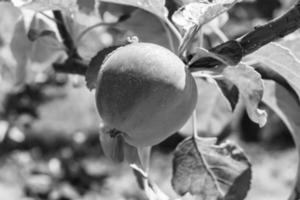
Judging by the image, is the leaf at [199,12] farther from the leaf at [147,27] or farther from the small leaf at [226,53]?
the leaf at [147,27]

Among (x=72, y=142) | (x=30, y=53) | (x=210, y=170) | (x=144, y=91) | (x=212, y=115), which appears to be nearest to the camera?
(x=144, y=91)

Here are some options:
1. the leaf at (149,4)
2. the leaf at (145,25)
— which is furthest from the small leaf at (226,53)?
the leaf at (145,25)

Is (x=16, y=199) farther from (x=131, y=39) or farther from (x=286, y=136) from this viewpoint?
(x=131, y=39)

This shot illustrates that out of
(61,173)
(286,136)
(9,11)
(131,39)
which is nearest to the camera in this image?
(131,39)

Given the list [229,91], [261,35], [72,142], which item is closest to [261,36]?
[261,35]

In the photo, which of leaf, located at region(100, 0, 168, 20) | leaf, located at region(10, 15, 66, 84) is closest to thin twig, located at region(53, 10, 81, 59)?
leaf, located at region(10, 15, 66, 84)

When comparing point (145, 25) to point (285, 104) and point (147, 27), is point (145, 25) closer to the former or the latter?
point (147, 27)

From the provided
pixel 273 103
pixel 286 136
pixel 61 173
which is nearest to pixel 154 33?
pixel 273 103

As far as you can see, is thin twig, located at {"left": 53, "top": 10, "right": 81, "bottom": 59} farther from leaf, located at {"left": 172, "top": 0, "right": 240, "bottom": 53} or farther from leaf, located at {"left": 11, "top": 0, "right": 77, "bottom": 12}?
leaf, located at {"left": 172, "top": 0, "right": 240, "bottom": 53}
